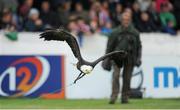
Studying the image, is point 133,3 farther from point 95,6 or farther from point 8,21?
point 8,21

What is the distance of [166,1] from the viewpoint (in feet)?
89.8

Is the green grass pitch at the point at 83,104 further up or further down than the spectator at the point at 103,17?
further down

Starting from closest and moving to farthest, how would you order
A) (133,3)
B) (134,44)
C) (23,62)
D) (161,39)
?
(134,44)
(23,62)
(161,39)
(133,3)

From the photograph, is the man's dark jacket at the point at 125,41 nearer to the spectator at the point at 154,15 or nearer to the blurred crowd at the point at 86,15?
the blurred crowd at the point at 86,15

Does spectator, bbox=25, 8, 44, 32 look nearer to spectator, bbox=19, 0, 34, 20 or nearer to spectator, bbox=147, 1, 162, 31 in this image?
spectator, bbox=19, 0, 34, 20

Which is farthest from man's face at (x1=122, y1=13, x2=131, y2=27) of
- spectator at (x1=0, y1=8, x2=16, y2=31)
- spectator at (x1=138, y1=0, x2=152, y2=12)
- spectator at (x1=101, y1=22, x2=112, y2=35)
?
spectator at (x1=138, y1=0, x2=152, y2=12)

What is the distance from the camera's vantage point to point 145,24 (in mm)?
26750

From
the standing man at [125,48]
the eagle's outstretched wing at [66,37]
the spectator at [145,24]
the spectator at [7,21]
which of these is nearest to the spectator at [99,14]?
the spectator at [145,24]

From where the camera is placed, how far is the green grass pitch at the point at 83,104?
19875mm

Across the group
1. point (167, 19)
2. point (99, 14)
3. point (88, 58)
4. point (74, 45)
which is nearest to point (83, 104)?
point (88, 58)

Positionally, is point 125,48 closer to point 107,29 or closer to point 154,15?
point 107,29

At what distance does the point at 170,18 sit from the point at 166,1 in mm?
598

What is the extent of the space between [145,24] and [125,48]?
5.66 meters

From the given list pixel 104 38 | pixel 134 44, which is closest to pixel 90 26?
pixel 104 38
